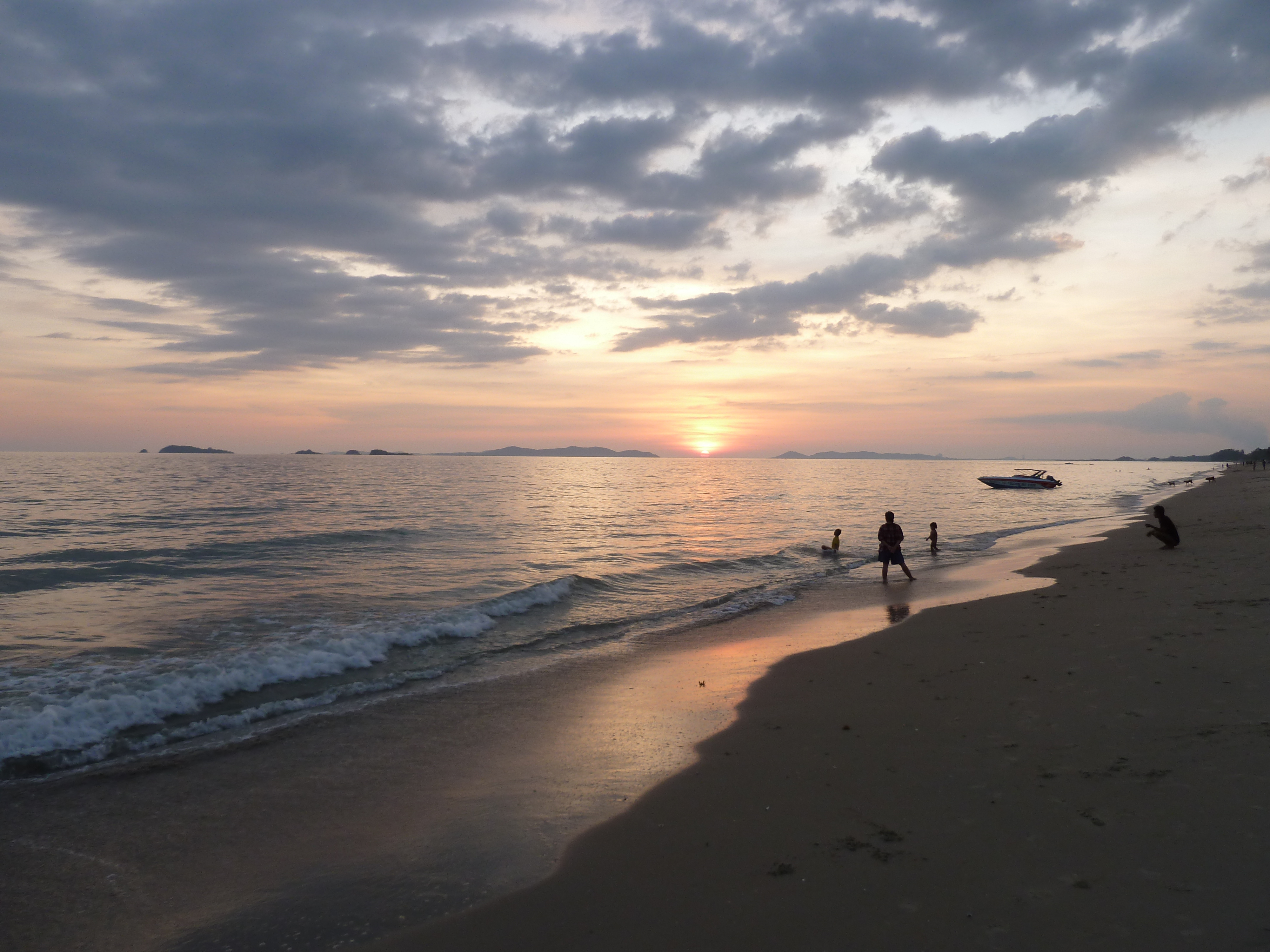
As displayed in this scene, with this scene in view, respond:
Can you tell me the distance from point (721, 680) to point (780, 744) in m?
3.15

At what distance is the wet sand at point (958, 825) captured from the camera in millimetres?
4184

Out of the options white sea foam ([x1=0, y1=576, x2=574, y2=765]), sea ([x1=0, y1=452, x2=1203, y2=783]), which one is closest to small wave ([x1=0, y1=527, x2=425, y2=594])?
sea ([x1=0, y1=452, x2=1203, y2=783])

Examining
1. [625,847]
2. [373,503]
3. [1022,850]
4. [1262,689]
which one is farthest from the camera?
[373,503]

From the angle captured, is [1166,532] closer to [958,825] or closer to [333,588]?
[958,825]

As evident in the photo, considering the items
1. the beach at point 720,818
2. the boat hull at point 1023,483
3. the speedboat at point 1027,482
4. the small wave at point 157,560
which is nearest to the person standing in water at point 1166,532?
the beach at point 720,818

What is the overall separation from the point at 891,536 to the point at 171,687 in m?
18.3

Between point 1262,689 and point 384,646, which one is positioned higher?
point 1262,689

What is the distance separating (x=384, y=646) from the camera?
13125 millimetres

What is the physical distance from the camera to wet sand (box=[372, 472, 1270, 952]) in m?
4.18

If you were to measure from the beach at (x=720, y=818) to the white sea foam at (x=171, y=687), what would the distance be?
1039mm

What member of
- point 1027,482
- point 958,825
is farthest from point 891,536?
point 1027,482

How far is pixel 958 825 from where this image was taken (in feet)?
17.2

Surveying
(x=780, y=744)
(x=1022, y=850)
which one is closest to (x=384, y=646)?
(x=780, y=744)

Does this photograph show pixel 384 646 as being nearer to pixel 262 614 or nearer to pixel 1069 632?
pixel 262 614
